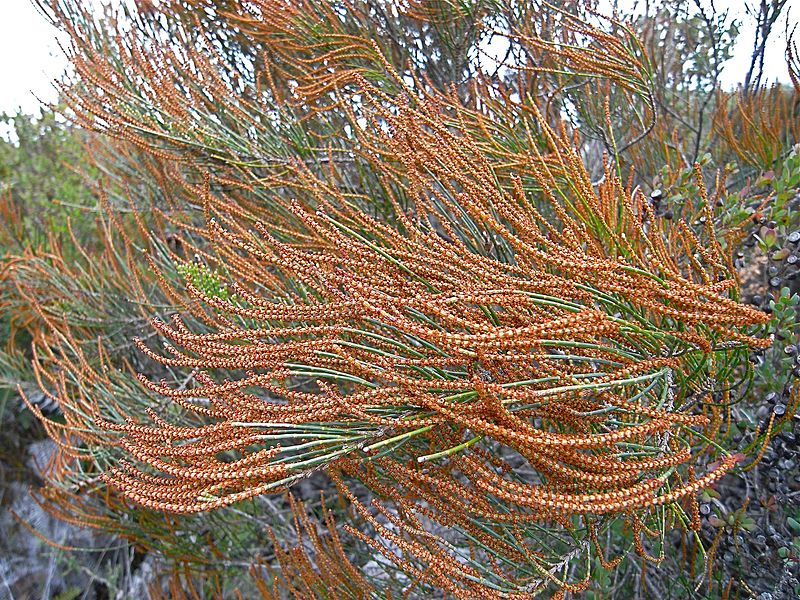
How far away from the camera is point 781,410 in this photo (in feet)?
4.97

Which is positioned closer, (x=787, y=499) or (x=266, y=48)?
(x=787, y=499)

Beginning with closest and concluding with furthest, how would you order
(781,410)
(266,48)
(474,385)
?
(474,385) → (781,410) → (266,48)

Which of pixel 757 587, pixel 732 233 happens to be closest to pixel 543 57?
pixel 732 233

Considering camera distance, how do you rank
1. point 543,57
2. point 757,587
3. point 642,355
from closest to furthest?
point 642,355 → point 757,587 → point 543,57

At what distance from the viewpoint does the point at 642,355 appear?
49.6 inches

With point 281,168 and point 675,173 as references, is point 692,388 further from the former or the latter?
point 281,168

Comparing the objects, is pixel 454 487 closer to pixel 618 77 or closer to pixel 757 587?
pixel 757 587

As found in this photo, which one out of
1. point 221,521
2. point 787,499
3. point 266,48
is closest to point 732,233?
point 787,499

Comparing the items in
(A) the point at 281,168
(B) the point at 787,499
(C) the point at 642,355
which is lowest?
(B) the point at 787,499

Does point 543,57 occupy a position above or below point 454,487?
above

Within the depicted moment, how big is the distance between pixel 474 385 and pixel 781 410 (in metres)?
1.00

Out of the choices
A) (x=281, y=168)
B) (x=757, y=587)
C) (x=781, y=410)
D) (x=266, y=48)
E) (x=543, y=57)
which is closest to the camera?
(x=781, y=410)

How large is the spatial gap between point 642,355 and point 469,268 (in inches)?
17.6

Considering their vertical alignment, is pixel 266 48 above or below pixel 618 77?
above
